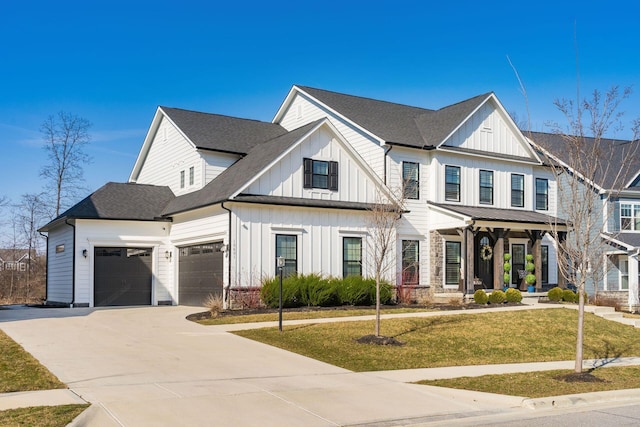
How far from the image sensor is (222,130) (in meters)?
31.9

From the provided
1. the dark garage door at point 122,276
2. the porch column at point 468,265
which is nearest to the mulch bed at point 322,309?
the porch column at point 468,265

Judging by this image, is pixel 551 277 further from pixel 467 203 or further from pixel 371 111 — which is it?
pixel 371 111

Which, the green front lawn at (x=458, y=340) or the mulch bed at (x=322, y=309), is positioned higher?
the mulch bed at (x=322, y=309)

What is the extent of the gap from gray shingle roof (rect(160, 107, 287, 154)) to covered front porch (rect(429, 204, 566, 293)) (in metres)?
9.15

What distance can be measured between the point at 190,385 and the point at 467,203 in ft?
72.0

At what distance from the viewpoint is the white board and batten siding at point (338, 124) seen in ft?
97.5

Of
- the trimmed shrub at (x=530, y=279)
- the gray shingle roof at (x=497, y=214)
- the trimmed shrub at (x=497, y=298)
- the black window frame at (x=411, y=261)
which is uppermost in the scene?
the gray shingle roof at (x=497, y=214)

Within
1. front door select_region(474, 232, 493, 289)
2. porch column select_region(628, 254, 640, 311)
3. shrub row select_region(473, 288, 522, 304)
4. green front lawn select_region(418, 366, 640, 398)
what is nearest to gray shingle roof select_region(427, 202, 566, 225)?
front door select_region(474, 232, 493, 289)

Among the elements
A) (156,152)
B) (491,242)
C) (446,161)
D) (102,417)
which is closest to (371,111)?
(446,161)

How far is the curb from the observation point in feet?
36.7

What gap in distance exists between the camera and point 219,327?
19.2 metres

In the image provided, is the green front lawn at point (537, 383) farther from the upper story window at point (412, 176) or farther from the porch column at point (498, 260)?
the upper story window at point (412, 176)

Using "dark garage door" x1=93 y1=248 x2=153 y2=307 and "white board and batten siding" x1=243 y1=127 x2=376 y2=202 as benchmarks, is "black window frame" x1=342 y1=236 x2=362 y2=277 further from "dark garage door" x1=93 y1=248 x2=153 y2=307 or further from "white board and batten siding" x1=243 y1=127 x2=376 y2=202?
"dark garage door" x1=93 y1=248 x2=153 y2=307

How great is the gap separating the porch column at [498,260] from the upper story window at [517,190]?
4247 mm
